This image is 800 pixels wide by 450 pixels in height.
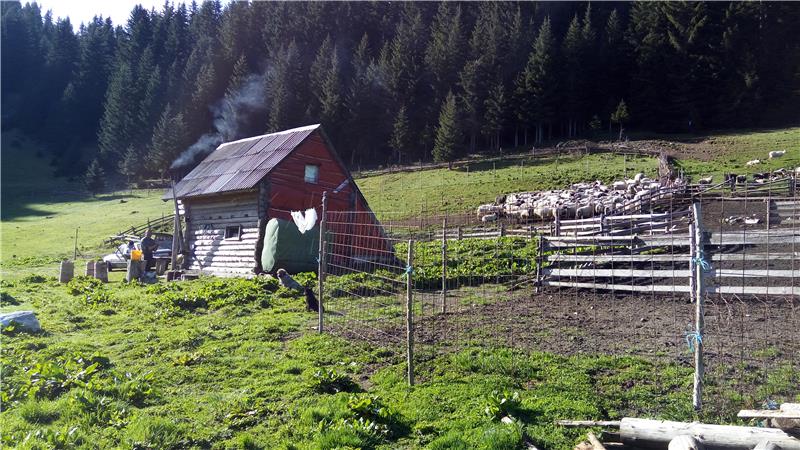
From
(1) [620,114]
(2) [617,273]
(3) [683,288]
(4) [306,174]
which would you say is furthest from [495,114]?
(3) [683,288]

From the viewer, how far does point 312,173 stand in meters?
24.8

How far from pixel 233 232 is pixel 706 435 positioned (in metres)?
21.3

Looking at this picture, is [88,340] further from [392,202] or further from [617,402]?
[392,202]

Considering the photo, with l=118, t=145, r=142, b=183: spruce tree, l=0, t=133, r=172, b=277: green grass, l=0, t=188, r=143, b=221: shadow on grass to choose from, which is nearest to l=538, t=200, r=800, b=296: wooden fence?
l=0, t=133, r=172, b=277: green grass

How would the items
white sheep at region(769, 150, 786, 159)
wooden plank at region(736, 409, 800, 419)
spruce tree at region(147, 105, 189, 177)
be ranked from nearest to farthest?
wooden plank at region(736, 409, 800, 419)
white sheep at region(769, 150, 786, 159)
spruce tree at region(147, 105, 189, 177)

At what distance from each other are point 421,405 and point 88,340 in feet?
26.4

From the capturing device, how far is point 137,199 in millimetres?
62500

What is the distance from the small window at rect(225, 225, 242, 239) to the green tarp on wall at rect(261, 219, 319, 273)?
9.57 ft

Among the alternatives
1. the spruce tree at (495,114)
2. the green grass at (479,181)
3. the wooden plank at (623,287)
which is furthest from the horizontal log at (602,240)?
the spruce tree at (495,114)

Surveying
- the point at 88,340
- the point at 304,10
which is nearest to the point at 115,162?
the point at 304,10

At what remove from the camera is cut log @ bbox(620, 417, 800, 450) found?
5527 mm

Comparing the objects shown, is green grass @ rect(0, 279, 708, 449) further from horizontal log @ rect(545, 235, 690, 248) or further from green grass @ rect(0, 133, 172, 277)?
green grass @ rect(0, 133, 172, 277)

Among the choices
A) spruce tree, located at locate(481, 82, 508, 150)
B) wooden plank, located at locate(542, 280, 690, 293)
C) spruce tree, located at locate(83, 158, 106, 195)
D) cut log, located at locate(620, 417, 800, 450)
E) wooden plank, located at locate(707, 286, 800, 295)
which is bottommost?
cut log, located at locate(620, 417, 800, 450)

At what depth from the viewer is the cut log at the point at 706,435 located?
5527 mm
